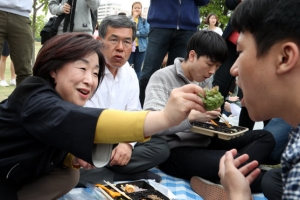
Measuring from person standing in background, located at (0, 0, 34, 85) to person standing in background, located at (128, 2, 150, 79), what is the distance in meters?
3.53

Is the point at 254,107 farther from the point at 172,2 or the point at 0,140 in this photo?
the point at 172,2

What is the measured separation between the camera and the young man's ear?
3.30 ft

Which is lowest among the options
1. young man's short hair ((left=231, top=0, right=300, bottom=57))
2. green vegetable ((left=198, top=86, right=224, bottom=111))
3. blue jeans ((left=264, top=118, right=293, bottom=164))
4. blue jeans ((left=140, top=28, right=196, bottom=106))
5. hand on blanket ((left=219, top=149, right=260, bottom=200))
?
blue jeans ((left=264, top=118, right=293, bottom=164))

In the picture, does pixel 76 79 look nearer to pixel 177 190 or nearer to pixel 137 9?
pixel 177 190

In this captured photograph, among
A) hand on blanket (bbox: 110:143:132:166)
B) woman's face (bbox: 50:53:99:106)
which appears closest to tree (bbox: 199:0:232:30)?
hand on blanket (bbox: 110:143:132:166)

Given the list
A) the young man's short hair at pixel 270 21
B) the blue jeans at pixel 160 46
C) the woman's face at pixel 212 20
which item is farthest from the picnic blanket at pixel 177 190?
the woman's face at pixel 212 20

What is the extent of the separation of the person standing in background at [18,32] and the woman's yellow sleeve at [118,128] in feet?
8.80

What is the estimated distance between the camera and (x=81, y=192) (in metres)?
2.59

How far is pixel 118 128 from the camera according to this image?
1442 mm

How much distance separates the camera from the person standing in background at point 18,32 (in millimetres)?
3609

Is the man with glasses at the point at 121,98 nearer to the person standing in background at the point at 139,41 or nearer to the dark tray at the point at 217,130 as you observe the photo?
the dark tray at the point at 217,130

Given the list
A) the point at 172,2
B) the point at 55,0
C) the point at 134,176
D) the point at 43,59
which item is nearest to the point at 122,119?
the point at 43,59

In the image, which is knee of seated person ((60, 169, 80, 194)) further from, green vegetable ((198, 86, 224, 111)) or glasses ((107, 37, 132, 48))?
glasses ((107, 37, 132, 48))

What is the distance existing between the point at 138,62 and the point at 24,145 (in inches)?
233
